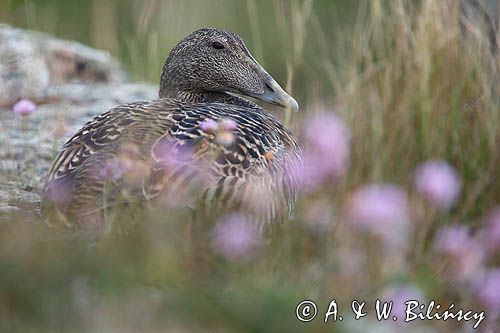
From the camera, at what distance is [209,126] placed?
4.07m

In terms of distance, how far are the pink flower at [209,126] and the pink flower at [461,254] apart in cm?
110

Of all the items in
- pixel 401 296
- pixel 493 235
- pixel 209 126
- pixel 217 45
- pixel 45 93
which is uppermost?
pixel 217 45

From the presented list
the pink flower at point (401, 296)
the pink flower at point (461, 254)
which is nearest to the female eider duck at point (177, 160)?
the pink flower at point (461, 254)

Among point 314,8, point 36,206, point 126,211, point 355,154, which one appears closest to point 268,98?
point 355,154

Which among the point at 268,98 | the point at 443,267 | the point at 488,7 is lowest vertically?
the point at 443,267

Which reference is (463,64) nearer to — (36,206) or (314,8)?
(36,206)

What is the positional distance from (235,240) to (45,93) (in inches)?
150

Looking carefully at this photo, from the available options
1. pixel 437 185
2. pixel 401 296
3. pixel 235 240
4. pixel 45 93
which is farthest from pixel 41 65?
pixel 401 296

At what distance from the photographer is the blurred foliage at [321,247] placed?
273 centimetres

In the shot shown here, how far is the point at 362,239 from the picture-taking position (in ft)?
10.1

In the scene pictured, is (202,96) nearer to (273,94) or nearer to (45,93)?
(273,94)

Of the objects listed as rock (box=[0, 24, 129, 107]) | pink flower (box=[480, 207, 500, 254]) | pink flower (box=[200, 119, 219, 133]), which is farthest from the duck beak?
pink flower (box=[480, 207, 500, 254])

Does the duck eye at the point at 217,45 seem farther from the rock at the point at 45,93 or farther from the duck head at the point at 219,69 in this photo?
the rock at the point at 45,93

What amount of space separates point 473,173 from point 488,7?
1333 mm
